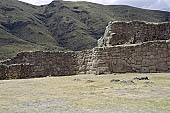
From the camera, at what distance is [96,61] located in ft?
61.2

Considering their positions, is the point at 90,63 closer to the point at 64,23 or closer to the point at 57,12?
the point at 64,23

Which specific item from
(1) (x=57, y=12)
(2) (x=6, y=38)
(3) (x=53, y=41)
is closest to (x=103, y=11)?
(1) (x=57, y=12)

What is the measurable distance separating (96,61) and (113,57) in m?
1.18

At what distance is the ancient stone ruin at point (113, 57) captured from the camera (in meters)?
17.1

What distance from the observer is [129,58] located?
57.9 ft

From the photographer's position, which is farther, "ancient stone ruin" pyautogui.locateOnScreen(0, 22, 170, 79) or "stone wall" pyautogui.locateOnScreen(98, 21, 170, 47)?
"stone wall" pyautogui.locateOnScreen(98, 21, 170, 47)

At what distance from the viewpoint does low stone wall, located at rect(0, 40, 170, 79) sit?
55.8 ft

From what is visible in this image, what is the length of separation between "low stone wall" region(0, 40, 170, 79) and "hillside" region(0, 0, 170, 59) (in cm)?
7843

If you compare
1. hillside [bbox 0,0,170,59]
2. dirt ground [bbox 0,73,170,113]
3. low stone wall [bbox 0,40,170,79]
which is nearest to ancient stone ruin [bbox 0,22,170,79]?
low stone wall [bbox 0,40,170,79]

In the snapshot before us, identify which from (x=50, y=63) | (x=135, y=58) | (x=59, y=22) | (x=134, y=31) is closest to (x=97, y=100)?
(x=135, y=58)

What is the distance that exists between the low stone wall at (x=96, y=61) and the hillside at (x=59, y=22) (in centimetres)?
7843

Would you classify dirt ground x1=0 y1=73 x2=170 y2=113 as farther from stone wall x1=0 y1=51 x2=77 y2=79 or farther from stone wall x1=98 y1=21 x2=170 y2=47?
stone wall x1=0 y1=51 x2=77 y2=79

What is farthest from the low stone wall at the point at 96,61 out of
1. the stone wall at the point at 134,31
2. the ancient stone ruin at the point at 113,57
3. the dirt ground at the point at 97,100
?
the dirt ground at the point at 97,100

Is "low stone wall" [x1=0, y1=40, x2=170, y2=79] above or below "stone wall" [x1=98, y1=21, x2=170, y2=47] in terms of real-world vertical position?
below
